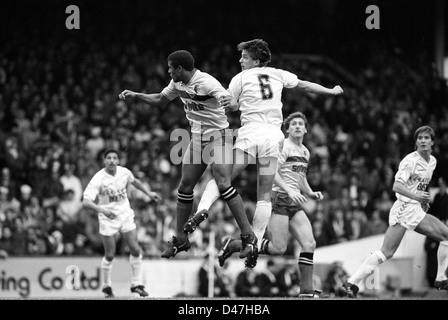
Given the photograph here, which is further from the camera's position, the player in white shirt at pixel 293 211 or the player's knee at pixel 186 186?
the player in white shirt at pixel 293 211

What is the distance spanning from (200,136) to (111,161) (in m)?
2.46

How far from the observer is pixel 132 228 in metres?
12.8

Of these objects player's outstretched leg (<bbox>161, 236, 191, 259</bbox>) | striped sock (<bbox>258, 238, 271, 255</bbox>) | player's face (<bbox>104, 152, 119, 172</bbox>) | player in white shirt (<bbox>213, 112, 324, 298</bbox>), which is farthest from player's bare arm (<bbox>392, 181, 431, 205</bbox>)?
player's face (<bbox>104, 152, 119, 172</bbox>)

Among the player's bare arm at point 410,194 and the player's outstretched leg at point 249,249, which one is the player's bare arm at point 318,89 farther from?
the player's outstretched leg at point 249,249

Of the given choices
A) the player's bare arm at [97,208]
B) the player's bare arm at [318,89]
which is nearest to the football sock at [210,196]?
the player's bare arm at [318,89]

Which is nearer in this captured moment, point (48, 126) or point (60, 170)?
point (60, 170)

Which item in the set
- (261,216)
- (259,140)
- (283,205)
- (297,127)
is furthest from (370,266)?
(259,140)

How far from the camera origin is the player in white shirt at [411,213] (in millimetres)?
11359

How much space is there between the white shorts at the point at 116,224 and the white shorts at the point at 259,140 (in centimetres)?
297

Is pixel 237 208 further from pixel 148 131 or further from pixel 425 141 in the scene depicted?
pixel 148 131

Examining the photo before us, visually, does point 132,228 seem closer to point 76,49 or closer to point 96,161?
point 96,161

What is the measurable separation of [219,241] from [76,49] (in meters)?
7.32

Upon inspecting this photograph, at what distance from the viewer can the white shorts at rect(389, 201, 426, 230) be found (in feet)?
37.3
